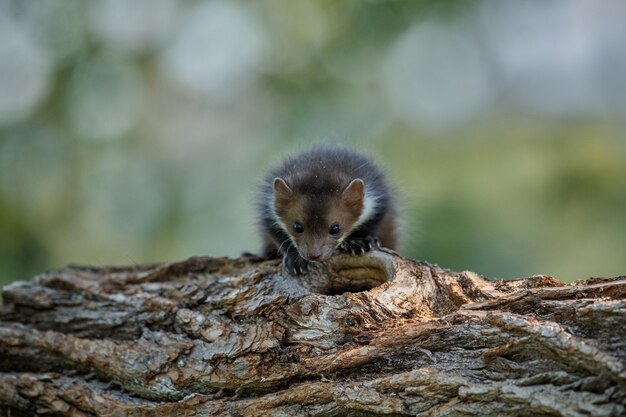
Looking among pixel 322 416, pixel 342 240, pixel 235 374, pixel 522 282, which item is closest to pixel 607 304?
pixel 522 282

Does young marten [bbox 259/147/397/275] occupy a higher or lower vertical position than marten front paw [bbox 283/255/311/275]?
higher

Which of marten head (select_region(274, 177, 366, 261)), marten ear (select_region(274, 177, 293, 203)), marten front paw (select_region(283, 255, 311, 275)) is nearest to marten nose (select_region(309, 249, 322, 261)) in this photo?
marten front paw (select_region(283, 255, 311, 275))

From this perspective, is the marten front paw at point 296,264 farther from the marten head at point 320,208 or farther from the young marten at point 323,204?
the marten head at point 320,208

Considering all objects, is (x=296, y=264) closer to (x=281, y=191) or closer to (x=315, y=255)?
(x=315, y=255)

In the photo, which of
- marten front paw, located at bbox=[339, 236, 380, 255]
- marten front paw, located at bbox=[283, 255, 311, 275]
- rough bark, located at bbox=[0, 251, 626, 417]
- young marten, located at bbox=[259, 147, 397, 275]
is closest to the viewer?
rough bark, located at bbox=[0, 251, 626, 417]

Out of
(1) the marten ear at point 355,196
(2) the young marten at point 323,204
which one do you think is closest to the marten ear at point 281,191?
(2) the young marten at point 323,204

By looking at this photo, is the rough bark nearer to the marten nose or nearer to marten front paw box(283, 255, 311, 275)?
marten front paw box(283, 255, 311, 275)

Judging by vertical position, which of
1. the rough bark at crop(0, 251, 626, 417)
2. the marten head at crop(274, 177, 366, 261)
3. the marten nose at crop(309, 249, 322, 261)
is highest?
the marten head at crop(274, 177, 366, 261)

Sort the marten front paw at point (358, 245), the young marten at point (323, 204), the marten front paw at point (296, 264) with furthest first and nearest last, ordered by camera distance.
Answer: the young marten at point (323, 204) < the marten front paw at point (358, 245) < the marten front paw at point (296, 264)
